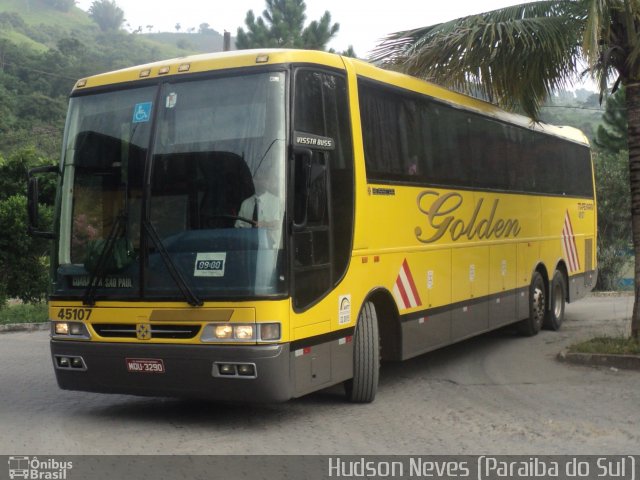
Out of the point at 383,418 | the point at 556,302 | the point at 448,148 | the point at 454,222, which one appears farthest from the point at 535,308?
the point at 383,418

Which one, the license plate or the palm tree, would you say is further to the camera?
the palm tree

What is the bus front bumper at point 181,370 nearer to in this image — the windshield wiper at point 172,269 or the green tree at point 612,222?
the windshield wiper at point 172,269

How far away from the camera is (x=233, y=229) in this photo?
7309mm

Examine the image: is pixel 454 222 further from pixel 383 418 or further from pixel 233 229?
pixel 233 229

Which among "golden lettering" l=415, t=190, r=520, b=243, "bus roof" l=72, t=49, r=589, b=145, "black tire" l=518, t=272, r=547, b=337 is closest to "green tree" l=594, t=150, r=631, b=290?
"black tire" l=518, t=272, r=547, b=337

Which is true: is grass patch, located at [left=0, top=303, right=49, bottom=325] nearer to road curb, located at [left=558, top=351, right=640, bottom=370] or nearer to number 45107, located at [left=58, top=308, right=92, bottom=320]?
number 45107, located at [left=58, top=308, right=92, bottom=320]

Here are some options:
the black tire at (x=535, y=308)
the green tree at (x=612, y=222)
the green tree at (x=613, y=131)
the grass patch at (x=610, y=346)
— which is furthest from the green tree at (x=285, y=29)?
the grass patch at (x=610, y=346)

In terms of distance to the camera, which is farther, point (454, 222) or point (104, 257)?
point (454, 222)

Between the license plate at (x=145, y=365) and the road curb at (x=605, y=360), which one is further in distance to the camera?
the road curb at (x=605, y=360)

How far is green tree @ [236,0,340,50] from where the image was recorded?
4175 cm

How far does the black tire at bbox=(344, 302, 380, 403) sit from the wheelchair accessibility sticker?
108 inches

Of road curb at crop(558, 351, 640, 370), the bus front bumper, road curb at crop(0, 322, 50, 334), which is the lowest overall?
road curb at crop(0, 322, 50, 334)

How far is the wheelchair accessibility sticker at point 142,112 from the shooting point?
7809mm

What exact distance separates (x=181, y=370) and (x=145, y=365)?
0.36 meters
